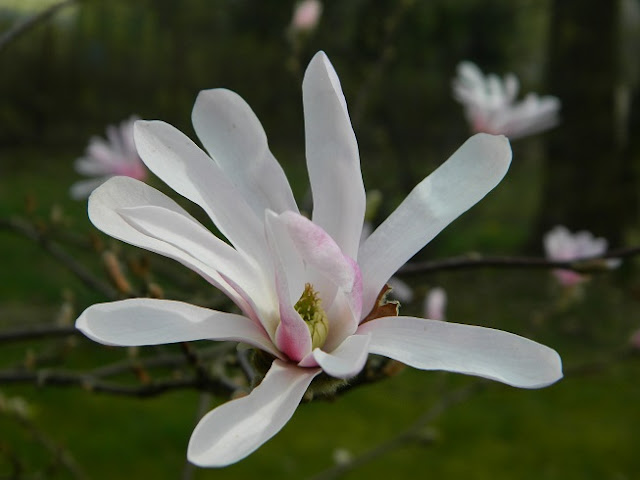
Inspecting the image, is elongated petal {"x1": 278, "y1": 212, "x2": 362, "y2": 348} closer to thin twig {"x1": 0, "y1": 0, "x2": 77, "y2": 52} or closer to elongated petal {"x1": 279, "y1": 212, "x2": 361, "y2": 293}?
elongated petal {"x1": 279, "y1": 212, "x2": 361, "y2": 293}

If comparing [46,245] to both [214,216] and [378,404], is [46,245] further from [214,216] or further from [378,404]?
[378,404]

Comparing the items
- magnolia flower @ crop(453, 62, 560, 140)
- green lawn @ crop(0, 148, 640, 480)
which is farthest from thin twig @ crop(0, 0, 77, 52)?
green lawn @ crop(0, 148, 640, 480)

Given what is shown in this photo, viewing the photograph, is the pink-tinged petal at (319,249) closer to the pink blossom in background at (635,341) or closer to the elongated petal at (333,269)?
the elongated petal at (333,269)

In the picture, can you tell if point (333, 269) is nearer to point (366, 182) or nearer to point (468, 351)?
point (468, 351)

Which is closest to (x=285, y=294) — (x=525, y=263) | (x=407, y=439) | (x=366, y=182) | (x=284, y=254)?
(x=284, y=254)

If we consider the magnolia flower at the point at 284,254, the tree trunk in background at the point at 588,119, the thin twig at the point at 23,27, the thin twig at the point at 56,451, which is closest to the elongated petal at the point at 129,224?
the magnolia flower at the point at 284,254

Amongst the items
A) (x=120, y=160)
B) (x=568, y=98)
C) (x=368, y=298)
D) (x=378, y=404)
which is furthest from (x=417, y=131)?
(x=368, y=298)
